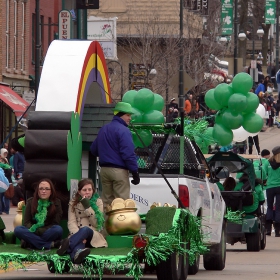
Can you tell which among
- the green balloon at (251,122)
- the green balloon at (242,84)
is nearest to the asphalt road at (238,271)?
the green balloon at (251,122)

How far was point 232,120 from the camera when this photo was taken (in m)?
18.9

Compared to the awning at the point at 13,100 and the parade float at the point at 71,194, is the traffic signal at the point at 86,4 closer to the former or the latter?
the awning at the point at 13,100

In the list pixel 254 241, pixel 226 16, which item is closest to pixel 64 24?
pixel 254 241

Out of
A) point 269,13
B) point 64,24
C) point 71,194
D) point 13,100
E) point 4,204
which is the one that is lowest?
point 269,13

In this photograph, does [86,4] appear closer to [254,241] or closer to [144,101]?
[254,241]

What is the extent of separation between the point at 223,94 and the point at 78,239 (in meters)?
7.68

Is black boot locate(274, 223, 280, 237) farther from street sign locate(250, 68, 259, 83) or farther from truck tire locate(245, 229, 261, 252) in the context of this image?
street sign locate(250, 68, 259, 83)

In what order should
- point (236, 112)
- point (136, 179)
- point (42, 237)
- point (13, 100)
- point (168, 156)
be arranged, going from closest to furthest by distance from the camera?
point (42, 237) → point (136, 179) → point (168, 156) → point (236, 112) → point (13, 100)

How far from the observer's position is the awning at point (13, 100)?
1494 inches

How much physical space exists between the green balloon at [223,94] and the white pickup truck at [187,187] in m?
3.39

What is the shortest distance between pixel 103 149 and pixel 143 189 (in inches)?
38.6

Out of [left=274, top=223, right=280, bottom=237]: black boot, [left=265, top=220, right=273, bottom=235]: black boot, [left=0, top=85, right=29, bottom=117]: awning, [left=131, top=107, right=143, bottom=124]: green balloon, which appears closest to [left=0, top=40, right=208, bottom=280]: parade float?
[left=131, top=107, right=143, bottom=124]: green balloon

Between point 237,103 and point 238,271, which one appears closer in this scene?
point 238,271

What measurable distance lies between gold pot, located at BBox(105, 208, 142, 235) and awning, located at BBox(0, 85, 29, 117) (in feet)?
80.5
